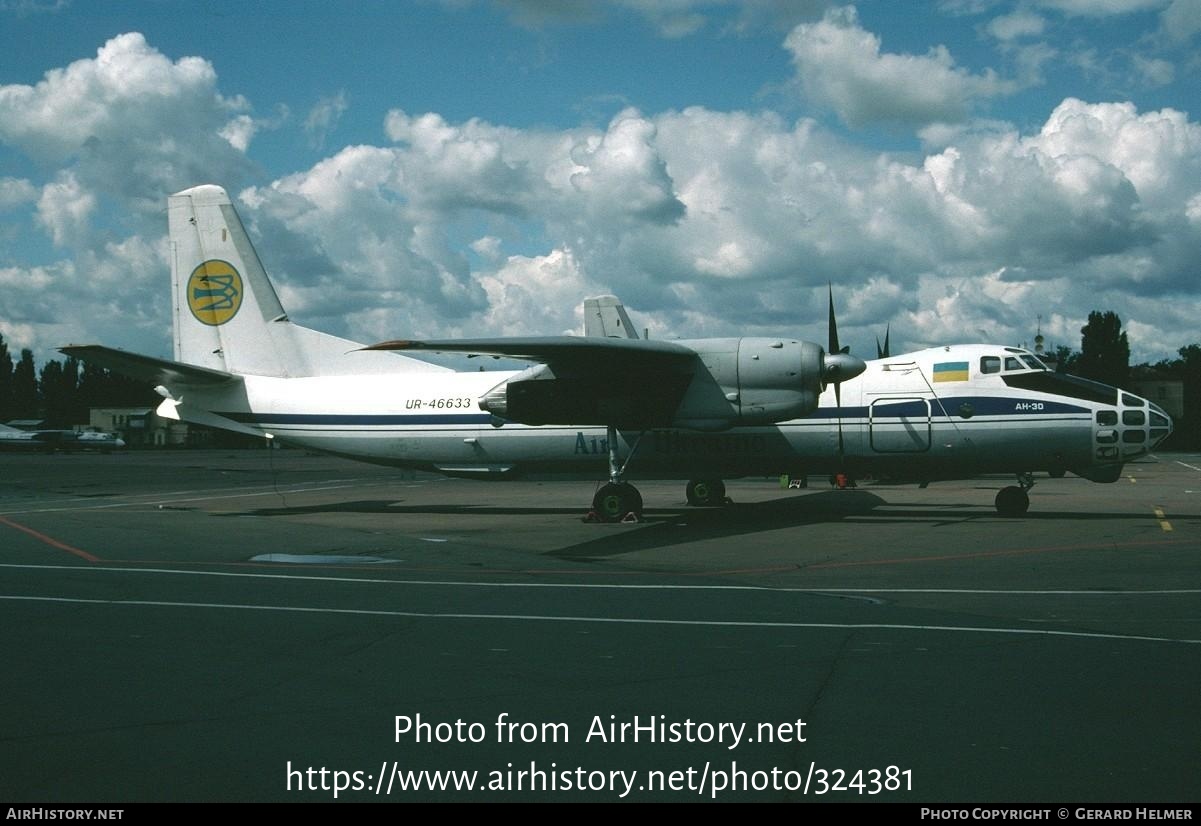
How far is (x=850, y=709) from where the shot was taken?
20.8ft

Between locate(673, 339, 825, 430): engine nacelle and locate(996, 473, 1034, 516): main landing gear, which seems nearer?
locate(673, 339, 825, 430): engine nacelle

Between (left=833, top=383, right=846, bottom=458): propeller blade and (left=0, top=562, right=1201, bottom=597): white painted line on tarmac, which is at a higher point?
(left=833, top=383, right=846, bottom=458): propeller blade

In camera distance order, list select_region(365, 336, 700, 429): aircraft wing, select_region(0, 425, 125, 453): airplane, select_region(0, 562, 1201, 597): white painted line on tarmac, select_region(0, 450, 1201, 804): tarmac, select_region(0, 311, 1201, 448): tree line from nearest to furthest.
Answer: select_region(0, 450, 1201, 804): tarmac, select_region(0, 562, 1201, 597): white painted line on tarmac, select_region(365, 336, 700, 429): aircraft wing, select_region(0, 425, 125, 453): airplane, select_region(0, 311, 1201, 448): tree line

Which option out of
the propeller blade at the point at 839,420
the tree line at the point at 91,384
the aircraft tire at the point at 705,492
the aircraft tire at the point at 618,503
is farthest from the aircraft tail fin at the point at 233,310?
the tree line at the point at 91,384

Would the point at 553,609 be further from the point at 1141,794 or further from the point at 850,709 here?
the point at 1141,794

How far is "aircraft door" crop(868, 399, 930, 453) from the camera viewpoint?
70.2 ft

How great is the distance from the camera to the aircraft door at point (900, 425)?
2141 centimetres

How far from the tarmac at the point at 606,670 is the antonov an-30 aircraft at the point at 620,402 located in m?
3.71

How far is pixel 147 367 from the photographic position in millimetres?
22828

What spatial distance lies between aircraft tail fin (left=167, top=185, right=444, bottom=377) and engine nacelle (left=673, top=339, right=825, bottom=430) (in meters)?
8.03

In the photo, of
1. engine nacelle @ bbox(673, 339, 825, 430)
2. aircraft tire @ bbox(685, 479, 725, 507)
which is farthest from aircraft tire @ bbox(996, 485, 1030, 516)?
aircraft tire @ bbox(685, 479, 725, 507)

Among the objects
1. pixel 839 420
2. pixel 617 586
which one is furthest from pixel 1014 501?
pixel 617 586

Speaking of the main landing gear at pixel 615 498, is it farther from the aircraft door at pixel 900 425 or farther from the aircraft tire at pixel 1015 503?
the aircraft tire at pixel 1015 503

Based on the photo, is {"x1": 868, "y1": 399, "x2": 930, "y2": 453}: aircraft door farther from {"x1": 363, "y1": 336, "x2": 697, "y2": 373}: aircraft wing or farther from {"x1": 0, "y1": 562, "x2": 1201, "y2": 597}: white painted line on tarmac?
{"x1": 0, "y1": 562, "x2": 1201, "y2": 597}: white painted line on tarmac
